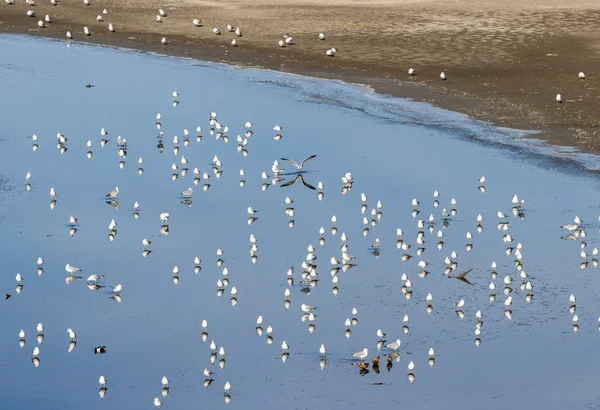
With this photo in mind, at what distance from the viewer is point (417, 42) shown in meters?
46.8

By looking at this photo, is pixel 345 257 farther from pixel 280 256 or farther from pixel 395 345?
pixel 395 345

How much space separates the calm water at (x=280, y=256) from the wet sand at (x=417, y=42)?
1894 mm

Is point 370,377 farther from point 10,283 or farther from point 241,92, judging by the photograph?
point 241,92

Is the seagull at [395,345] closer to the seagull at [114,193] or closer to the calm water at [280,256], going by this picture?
the calm water at [280,256]

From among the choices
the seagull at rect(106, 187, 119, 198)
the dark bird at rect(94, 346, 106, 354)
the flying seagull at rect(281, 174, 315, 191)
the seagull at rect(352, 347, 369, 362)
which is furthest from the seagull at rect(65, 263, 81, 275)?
the flying seagull at rect(281, 174, 315, 191)

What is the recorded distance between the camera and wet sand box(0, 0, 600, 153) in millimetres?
39656

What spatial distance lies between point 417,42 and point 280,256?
21.6 m

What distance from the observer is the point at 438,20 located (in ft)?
163

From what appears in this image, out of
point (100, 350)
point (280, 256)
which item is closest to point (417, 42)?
point (280, 256)

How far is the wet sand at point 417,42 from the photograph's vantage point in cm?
3966

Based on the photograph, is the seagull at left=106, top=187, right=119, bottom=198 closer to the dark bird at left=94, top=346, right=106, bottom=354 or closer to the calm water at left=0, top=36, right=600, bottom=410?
the calm water at left=0, top=36, right=600, bottom=410

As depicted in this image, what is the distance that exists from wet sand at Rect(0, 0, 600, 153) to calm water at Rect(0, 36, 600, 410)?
1894 millimetres

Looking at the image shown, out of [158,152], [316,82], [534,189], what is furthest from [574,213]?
[316,82]

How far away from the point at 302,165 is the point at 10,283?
1077 centimetres
